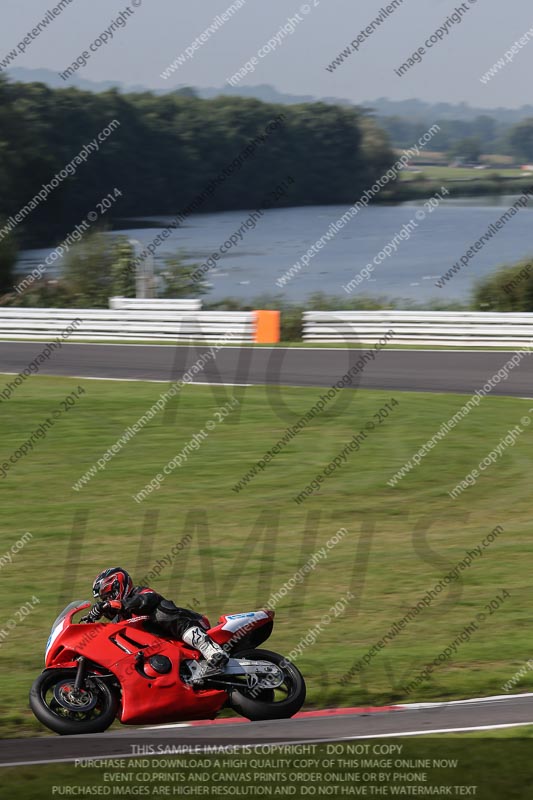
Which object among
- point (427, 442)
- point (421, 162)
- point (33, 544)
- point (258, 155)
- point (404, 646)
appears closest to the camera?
point (404, 646)

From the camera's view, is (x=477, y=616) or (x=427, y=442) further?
(x=427, y=442)

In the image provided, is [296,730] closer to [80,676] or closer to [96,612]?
[80,676]

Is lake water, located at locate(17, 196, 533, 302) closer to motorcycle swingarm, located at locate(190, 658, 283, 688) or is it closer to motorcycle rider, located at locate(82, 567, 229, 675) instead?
motorcycle rider, located at locate(82, 567, 229, 675)

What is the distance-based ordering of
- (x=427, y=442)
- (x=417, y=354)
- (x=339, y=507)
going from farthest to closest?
(x=417, y=354) → (x=427, y=442) → (x=339, y=507)

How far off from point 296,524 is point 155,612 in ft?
18.8

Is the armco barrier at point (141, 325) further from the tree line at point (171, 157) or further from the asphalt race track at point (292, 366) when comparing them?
the tree line at point (171, 157)

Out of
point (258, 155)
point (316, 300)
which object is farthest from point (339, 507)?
point (258, 155)

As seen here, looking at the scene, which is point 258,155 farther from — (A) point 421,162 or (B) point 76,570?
(B) point 76,570

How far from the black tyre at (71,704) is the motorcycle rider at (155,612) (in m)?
0.50

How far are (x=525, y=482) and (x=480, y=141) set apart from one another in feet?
154

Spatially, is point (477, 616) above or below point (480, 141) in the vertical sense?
below

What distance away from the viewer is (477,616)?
33.0ft

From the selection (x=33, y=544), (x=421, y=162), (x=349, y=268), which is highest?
(x=421, y=162)

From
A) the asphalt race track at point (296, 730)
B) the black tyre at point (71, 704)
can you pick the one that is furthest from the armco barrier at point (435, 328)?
the black tyre at point (71, 704)
